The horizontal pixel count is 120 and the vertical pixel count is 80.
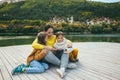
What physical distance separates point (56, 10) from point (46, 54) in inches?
2605

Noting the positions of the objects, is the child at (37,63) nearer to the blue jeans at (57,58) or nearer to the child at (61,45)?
the blue jeans at (57,58)

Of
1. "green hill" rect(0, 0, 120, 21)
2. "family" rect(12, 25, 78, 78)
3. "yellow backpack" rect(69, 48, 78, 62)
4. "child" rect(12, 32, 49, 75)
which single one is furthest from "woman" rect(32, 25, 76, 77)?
"green hill" rect(0, 0, 120, 21)

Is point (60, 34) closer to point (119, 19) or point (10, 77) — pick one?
point (10, 77)

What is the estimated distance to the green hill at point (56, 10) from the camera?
67.0 meters

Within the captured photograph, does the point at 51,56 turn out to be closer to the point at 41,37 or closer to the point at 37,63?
the point at 37,63

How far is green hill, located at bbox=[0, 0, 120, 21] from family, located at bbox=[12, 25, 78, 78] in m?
60.8

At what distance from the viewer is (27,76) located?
4285 millimetres

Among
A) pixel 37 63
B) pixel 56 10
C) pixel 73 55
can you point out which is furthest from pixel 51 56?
pixel 56 10

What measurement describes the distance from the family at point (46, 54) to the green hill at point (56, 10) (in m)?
60.8

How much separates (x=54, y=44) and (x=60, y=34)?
0.90ft

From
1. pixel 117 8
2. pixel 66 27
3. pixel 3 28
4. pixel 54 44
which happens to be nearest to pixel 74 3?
pixel 117 8

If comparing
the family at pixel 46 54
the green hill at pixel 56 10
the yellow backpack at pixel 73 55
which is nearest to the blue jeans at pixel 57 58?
the family at pixel 46 54

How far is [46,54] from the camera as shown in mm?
4684

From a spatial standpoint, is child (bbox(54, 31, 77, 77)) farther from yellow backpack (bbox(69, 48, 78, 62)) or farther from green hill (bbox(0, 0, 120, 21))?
green hill (bbox(0, 0, 120, 21))
